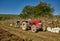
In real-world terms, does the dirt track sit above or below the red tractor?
below

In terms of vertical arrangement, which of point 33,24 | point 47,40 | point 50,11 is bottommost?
point 47,40

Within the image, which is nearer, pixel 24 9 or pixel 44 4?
pixel 44 4

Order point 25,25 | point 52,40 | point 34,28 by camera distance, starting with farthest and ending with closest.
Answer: point 25,25
point 34,28
point 52,40

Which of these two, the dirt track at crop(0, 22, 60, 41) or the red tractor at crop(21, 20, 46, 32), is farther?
the red tractor at crop(21, 20, 46, 32)

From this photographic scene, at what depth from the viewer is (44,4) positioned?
37688 millimetres

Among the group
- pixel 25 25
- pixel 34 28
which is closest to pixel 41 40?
pixel 34 28

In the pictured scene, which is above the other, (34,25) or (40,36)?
(34,25)

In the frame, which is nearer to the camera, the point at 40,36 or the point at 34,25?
the point at 40,36

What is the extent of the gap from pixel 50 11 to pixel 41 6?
291cm

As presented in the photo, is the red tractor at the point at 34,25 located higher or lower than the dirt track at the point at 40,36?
higher

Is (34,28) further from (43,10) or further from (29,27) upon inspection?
(43,10)

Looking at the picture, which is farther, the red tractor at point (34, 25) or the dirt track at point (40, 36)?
the red tractor at point (34, 25)

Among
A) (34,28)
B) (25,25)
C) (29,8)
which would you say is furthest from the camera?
(29,8)

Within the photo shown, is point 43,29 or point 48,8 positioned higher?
point 48,8
